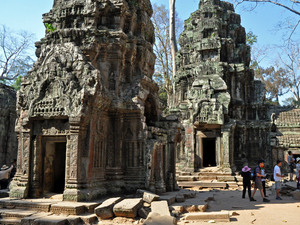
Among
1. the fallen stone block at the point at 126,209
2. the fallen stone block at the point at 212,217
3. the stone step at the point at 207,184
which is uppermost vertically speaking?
the fallen stone block at the point at 126,209

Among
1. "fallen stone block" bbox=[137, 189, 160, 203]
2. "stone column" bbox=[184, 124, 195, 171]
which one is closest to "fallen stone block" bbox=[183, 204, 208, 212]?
"fallen stone block" bbox=[137, 189, 160, 203]

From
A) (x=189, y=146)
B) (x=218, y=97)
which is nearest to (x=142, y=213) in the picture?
(x=189, y=146)

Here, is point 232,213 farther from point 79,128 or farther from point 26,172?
point 26,172

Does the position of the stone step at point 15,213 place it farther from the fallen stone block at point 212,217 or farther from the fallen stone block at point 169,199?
the fallen stone block at point 212,217

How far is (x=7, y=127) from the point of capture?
15.9m

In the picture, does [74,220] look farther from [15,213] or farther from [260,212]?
[260,212]

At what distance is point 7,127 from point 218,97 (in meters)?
11.6

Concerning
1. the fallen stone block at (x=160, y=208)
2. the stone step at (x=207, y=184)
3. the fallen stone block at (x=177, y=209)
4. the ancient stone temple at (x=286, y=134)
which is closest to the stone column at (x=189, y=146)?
the stone step at (x=207, y=184)

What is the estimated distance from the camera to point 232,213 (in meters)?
7.84

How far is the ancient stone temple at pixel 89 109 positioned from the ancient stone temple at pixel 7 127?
7.33 m

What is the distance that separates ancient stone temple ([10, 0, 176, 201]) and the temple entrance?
28mm

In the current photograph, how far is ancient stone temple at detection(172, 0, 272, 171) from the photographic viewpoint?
1723 centimetres

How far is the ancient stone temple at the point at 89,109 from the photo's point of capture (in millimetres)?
7918

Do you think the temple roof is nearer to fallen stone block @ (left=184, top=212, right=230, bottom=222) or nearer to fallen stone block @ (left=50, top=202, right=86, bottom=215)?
fallen stone block @ (left=184, top=212, right=230, bottom=222)
